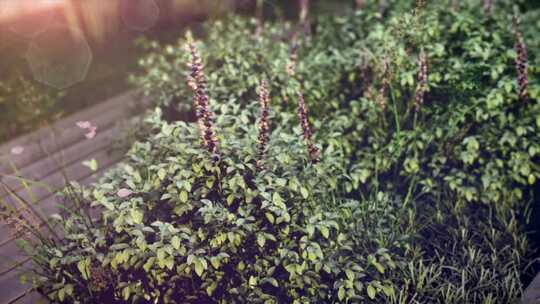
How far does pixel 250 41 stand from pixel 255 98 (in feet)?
2.85

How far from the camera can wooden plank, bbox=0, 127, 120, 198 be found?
397cm

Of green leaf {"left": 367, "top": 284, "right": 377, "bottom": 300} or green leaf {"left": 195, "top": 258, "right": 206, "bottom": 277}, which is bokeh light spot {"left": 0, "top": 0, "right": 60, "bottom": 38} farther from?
Result: green leaf {"left": 367, "top": 284, "right": 377, "bottom": 300}

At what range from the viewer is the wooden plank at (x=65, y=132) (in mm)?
4233

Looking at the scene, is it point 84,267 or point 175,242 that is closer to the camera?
point 175,242

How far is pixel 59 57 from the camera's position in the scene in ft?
17.0

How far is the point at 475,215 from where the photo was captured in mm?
3443

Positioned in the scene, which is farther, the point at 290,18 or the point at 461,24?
the point at 290,18

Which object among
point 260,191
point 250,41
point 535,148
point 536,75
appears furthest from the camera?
point 250,41

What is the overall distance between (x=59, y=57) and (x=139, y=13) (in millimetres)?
1382

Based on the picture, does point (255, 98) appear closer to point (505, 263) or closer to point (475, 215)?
point (475, 215)

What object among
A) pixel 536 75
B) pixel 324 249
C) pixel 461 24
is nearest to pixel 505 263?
pixel 324 249

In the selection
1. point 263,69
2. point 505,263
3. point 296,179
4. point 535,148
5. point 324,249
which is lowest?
point 505,263

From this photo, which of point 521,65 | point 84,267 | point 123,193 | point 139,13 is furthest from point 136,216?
point 139,13

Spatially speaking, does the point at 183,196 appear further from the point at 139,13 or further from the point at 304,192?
the point at 139,13
